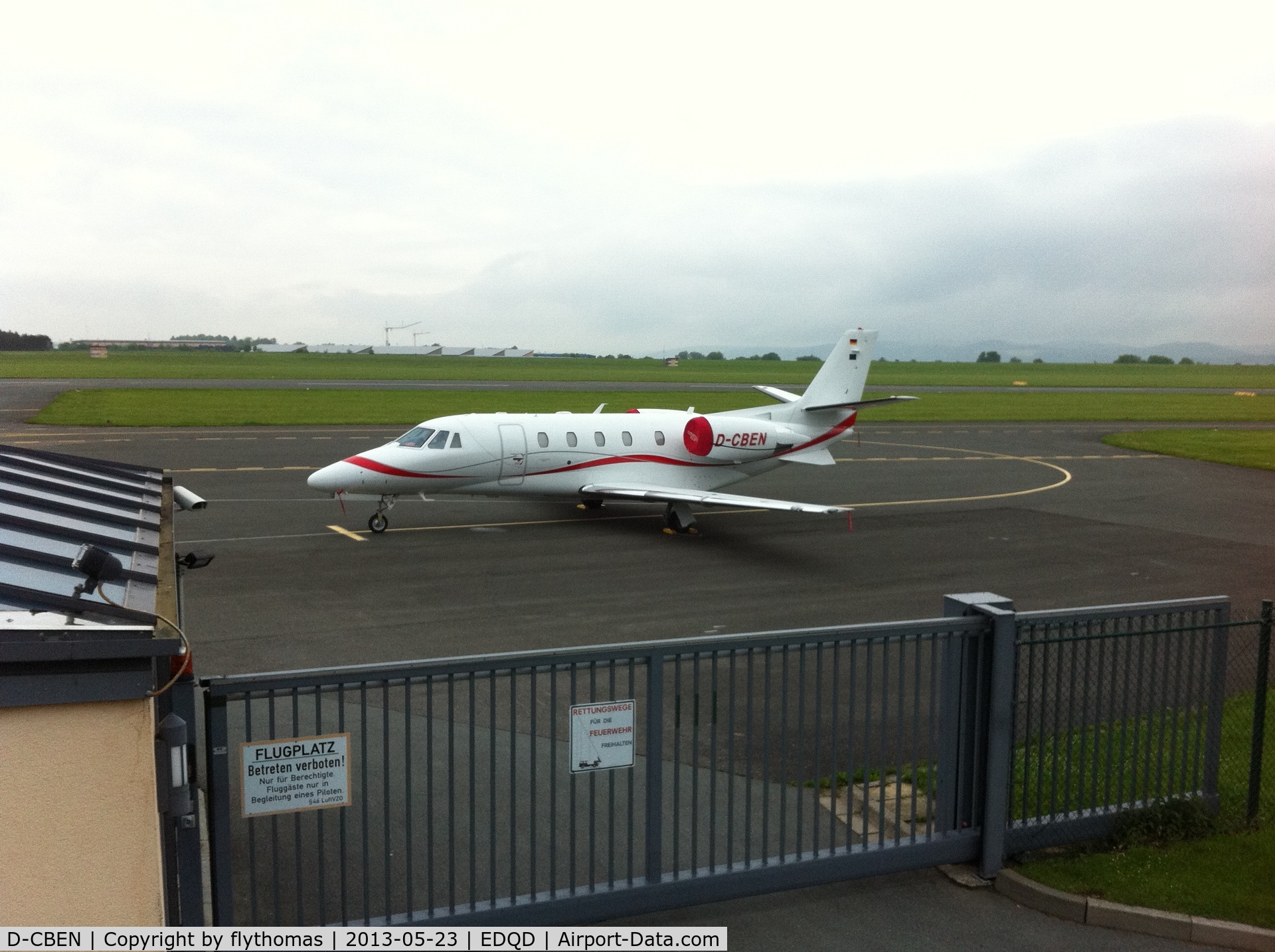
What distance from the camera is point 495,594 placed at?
17.3 m

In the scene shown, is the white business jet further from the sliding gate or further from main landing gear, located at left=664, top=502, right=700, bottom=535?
the sliding gate

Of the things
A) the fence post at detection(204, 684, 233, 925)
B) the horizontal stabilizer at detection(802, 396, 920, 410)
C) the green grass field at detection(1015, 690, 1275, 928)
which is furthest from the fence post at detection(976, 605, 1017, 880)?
Answer: the horizontal stabilizer at detection(802, 396, 920, 410)

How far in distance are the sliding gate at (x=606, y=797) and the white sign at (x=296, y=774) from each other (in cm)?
1

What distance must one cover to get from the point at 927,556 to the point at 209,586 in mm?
14021

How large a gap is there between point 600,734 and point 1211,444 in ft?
161

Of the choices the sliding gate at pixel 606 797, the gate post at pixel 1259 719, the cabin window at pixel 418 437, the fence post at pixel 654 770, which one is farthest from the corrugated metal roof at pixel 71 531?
the cabin window at pixel 418 437

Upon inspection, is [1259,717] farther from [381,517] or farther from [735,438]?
[381,517]

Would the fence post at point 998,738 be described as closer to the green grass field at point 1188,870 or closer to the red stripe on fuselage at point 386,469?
the green grass field at point 1188,870

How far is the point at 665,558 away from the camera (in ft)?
67.9

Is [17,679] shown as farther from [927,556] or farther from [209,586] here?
[927,556]

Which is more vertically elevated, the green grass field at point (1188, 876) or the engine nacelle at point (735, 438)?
the engine nacelle at point (735, 438)

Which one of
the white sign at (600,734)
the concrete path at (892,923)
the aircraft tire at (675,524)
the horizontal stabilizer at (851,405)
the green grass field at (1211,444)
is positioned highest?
the horizontal stabilizer at (851,405)

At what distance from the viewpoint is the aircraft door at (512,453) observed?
22.9m
